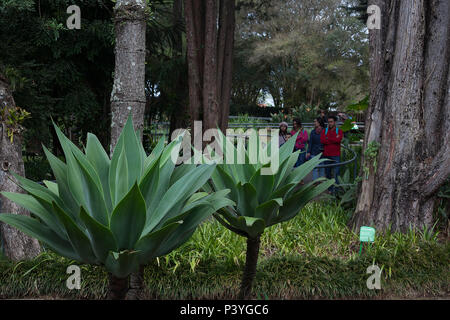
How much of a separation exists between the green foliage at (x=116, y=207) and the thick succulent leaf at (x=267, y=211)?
0.60 feet

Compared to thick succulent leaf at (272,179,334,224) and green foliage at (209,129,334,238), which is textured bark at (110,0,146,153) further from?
thick succulent leaf at (272,179,334,224)

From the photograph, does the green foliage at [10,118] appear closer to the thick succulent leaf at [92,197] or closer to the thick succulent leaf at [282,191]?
the thick succulent leaf at [92,197]

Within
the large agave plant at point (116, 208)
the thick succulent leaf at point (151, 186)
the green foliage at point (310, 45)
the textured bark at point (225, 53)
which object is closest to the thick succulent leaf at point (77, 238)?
the large agave plant at point (116, 208)

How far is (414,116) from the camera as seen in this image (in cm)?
402

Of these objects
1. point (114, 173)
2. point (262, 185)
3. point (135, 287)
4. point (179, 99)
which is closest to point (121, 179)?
point (114, 173)

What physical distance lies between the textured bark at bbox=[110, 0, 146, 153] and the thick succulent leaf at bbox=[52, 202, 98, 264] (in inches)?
44.1

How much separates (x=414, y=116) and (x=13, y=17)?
18.0 ft

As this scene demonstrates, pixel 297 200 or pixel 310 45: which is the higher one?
pixel 310 45

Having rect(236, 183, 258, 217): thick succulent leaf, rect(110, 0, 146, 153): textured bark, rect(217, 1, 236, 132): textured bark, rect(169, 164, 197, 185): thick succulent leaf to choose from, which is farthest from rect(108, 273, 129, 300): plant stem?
rect(217, 1, 236, 132): textured bark

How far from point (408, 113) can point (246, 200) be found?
3140 mm

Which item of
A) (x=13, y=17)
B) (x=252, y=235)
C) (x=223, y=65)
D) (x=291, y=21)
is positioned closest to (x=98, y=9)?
(x=13, y=17)

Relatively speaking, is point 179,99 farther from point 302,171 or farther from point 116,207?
point 116,207

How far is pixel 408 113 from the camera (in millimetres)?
4020

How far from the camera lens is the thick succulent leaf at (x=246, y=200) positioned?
4.81ft
